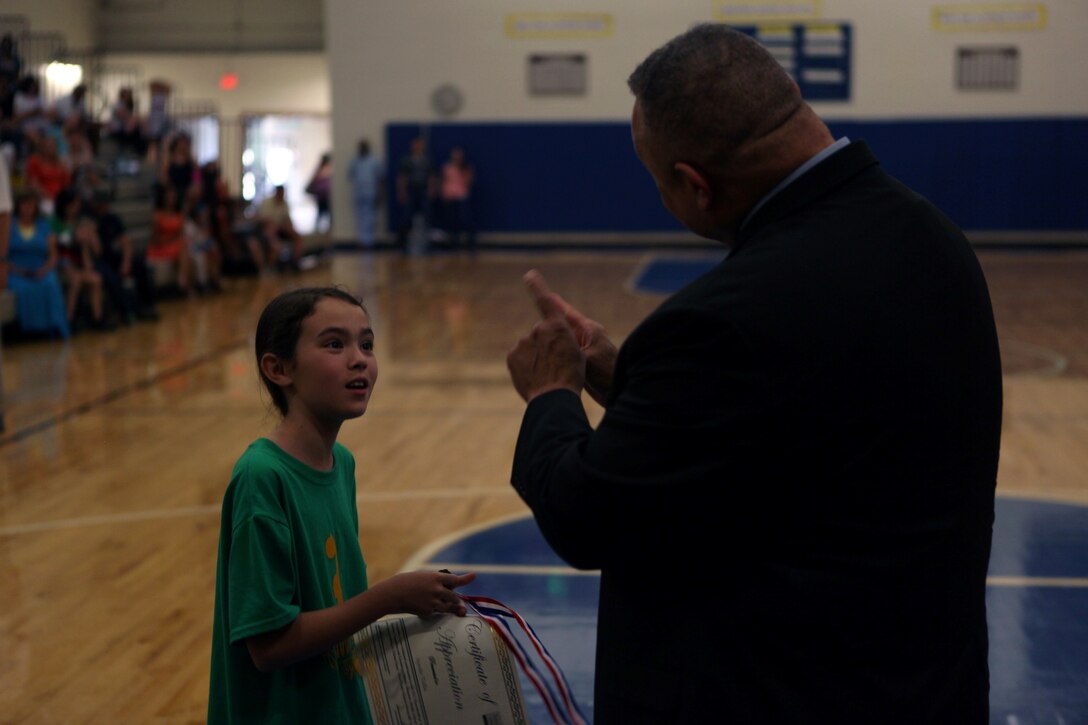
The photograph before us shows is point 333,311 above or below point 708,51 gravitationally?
below

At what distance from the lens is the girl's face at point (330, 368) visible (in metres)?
2.07

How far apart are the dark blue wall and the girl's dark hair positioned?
58.5 feet

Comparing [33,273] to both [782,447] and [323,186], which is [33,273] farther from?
[323,186]

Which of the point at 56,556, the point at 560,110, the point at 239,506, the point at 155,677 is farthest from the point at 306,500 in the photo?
the point at 560,110

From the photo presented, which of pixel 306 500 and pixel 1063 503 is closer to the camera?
pixel 306 500

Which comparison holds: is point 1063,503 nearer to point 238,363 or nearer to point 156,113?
point 238,363

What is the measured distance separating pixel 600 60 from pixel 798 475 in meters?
19.6

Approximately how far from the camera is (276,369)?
6.96ft

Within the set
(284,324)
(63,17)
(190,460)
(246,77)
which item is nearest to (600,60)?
(246,77)

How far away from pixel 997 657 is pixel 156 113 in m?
15.7

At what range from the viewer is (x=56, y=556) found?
522 centimetres

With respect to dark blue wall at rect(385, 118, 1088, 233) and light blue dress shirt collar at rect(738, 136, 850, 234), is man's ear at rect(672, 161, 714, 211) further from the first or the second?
dark blue wall at rect(385, 118, 1088, 233)

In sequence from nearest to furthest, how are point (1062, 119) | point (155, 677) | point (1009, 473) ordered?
point (155, 677)
point (1009, 473)
point (1062, 119)

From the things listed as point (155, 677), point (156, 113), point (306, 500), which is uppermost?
point (156, 113)
